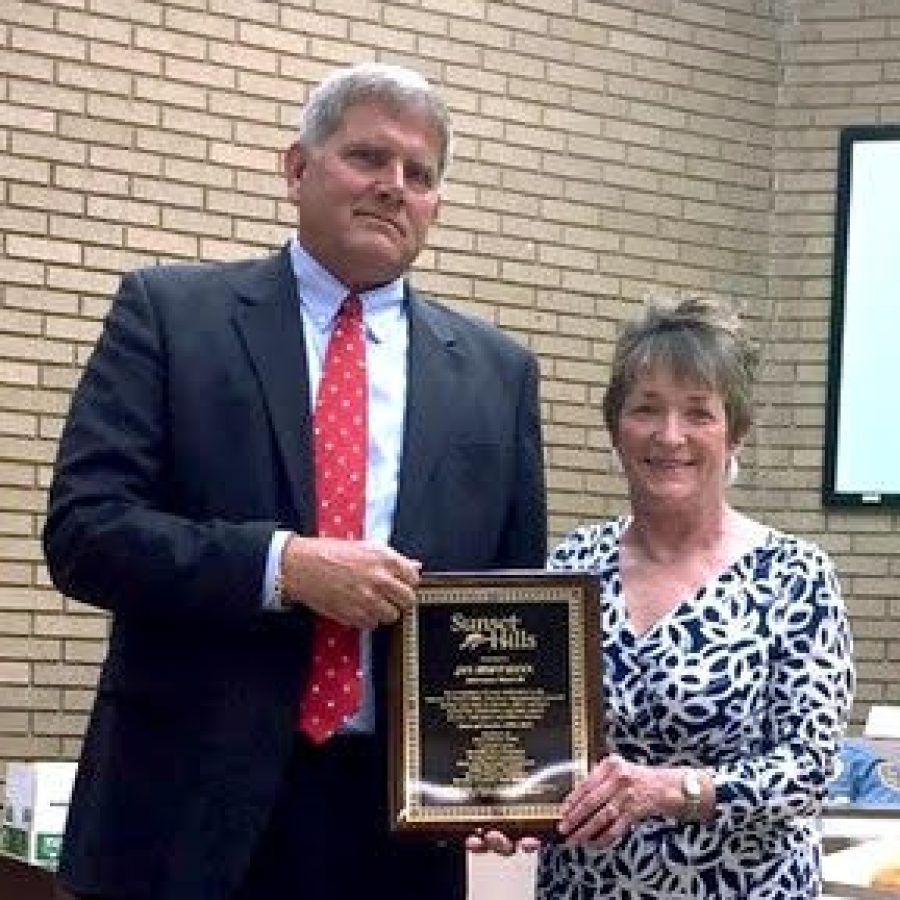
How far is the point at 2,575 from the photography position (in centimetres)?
607

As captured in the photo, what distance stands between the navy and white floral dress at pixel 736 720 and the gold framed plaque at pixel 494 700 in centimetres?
16

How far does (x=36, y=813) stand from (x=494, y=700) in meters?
2.41

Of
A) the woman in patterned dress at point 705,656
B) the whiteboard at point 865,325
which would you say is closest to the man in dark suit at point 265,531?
the woman in patterned dress at point 705,656

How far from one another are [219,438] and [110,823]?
502mm

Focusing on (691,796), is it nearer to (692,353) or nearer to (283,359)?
(692,353)

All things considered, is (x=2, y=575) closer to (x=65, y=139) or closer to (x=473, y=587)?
(x=65, y=139)

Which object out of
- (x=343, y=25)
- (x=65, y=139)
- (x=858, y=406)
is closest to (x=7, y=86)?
(x=65, y=139)

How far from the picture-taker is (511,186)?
734 cm

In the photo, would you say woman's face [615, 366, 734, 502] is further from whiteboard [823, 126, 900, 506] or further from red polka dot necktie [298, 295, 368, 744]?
whiteboard [823, 126, 900, 506]

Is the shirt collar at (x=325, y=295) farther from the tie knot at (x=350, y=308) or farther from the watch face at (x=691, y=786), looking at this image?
the watch face at (x=691, y=786)

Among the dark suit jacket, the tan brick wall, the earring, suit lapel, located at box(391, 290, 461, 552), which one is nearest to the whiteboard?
the tan brick wall

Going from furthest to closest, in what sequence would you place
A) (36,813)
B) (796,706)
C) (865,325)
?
(865,325) < (36,813) < (796,706)

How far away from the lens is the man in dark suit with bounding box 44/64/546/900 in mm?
2648

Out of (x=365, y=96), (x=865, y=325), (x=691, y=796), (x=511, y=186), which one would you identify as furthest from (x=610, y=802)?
(x=865, y=325)
